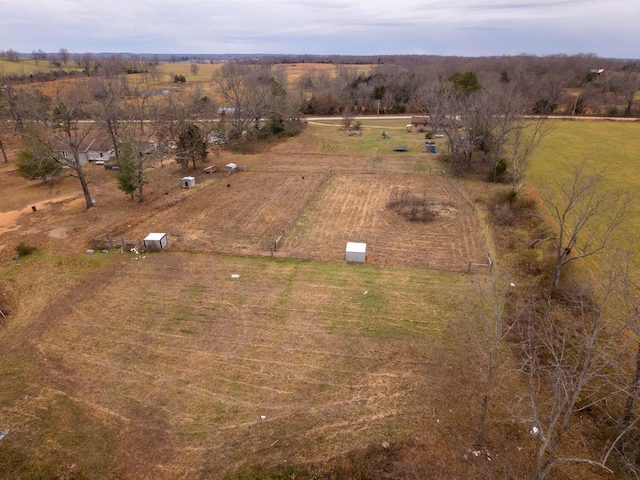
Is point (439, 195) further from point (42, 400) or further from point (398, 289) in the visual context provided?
point (42, 400)

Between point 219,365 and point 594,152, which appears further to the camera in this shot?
point 594,152

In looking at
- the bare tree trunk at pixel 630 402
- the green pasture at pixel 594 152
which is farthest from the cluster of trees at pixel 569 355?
the green pasture at pixel 594 152

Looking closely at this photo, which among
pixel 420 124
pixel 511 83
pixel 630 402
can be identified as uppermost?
pixel 511 83

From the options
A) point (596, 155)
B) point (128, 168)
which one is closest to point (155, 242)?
point (128, 168)

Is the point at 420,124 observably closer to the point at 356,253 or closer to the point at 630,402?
the point at 356,253

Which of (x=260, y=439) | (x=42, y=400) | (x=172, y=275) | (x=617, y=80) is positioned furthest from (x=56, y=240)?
(x=617, y=80)

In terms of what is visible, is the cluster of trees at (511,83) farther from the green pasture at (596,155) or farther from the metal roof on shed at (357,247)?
the metal roof on shed at (357,247)
